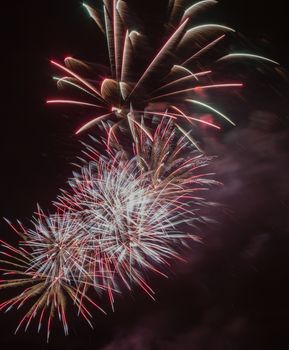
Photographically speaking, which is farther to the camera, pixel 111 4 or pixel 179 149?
pixel 179 149

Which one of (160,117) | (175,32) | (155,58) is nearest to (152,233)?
(160,117)

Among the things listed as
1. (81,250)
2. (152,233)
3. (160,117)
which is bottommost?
(152,233)

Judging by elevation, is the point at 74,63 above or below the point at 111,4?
below

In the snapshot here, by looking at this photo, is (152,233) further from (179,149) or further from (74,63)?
(74,63)

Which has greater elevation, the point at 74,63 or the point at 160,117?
the point at 74,63

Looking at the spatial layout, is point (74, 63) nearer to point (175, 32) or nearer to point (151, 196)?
point (175, 32)

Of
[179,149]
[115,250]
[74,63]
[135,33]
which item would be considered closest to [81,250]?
[115,250]

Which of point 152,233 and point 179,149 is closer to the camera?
point 152,233

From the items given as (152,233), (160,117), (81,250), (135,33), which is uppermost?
(135,33)

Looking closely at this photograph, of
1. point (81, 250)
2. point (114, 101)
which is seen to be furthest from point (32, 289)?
point (114, 101)
